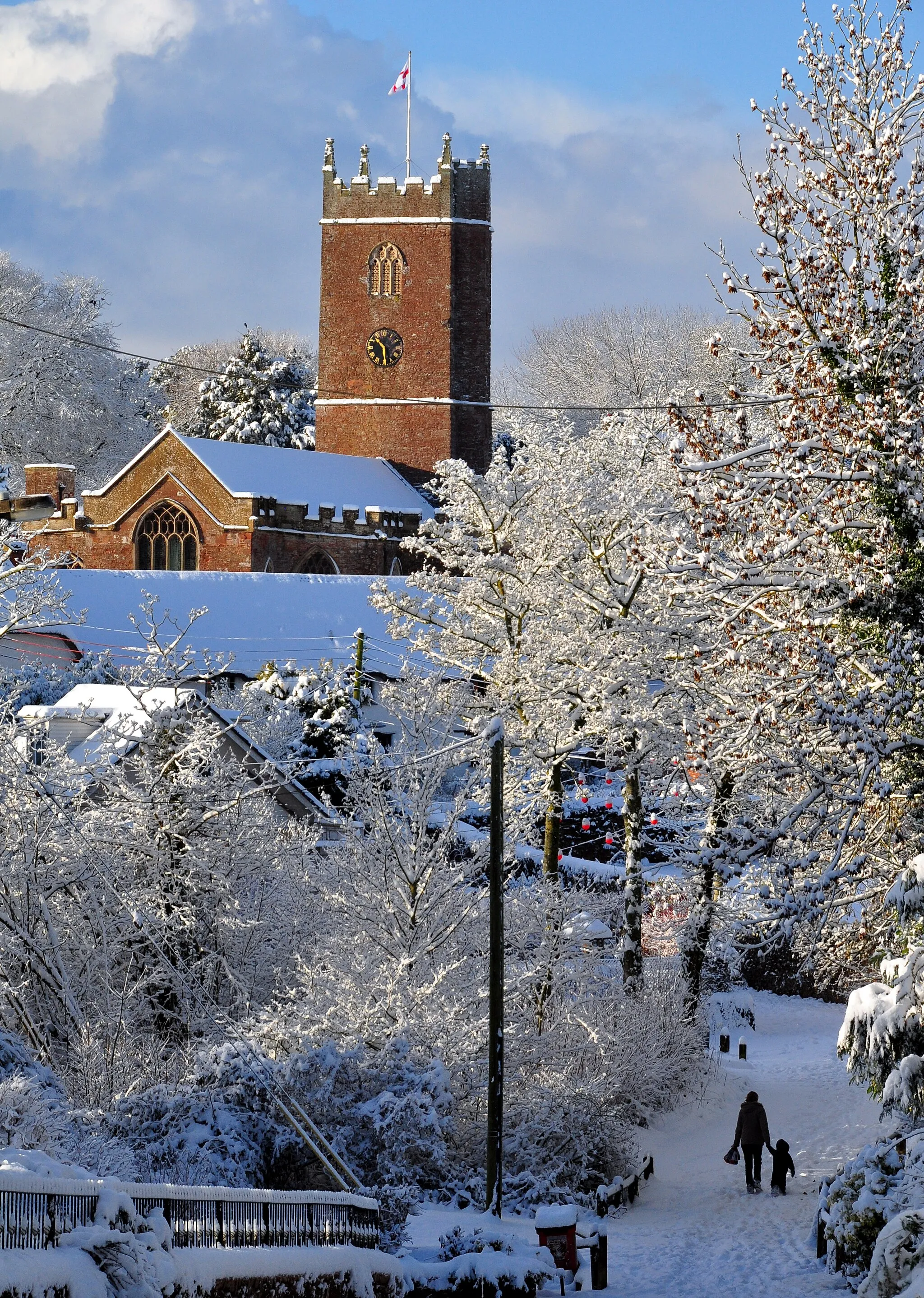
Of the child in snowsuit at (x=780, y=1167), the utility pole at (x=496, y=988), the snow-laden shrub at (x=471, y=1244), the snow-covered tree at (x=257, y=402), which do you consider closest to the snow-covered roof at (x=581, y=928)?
the child in snowsuit at (x=780, y=1167)

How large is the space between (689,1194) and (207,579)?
29.6 metres

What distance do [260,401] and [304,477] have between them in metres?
22.0

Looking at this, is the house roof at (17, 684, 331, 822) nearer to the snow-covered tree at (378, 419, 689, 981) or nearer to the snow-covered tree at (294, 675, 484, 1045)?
the snow-covered tree at (294, 675, 484, 1045)

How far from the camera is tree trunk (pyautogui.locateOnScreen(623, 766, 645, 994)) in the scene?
74.7 feet

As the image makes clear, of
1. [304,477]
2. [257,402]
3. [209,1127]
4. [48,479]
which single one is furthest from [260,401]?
[209,1127]

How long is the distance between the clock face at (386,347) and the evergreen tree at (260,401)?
1431cm

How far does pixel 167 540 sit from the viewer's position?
50.5m

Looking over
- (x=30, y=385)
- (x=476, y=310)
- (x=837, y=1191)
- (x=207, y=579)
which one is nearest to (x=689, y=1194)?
(x=837, y=1191)

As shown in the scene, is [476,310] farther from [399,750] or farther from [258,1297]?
[258,1297]

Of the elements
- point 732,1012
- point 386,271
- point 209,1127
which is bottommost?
point 732,1012

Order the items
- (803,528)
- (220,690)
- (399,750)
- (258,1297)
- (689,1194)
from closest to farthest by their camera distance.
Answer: (258,1297) < (803,528) < (689,1194) < (399,750) < (220,690)

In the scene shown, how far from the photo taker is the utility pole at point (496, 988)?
14.7 m

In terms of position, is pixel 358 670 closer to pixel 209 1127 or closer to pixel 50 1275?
pixel 209 1127

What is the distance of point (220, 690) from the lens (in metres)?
26.1
